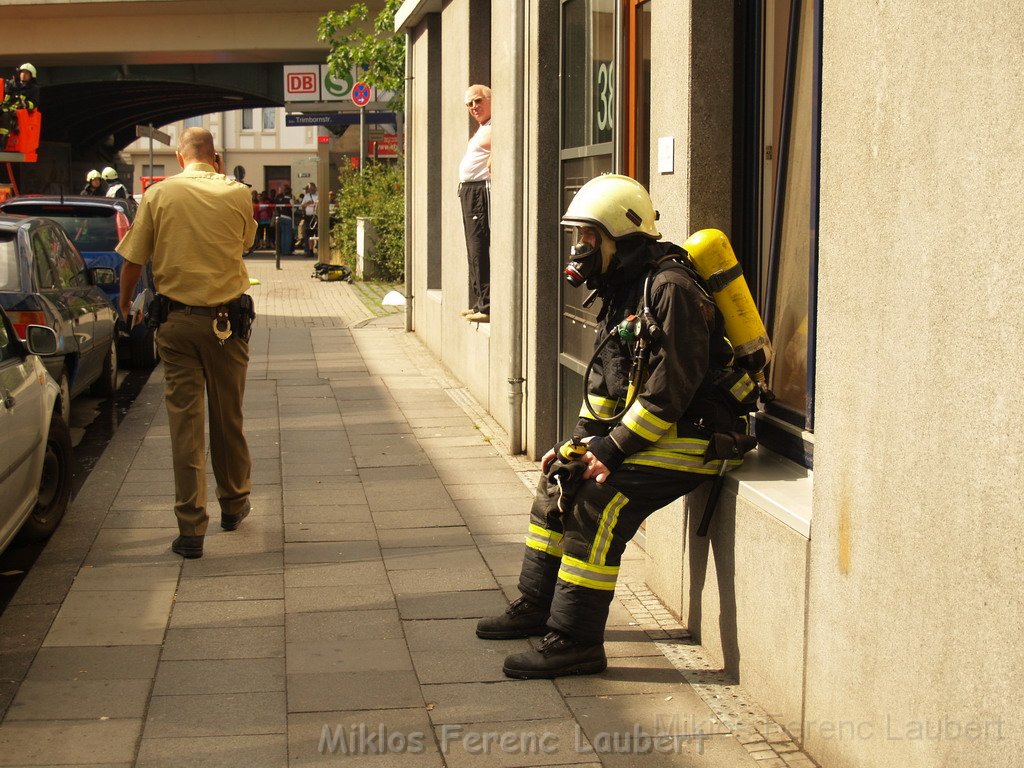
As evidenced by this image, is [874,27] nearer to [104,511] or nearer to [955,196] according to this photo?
[955,196]

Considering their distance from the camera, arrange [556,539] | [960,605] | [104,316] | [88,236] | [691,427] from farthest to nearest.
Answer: [88,236] → [104,316] → [556,539] → [691,427] → [960,605]

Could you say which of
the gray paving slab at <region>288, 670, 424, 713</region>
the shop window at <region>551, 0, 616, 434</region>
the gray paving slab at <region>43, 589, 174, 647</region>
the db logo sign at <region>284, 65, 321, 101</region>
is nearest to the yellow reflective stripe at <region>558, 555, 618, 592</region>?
the gray paving slab at <region>288, 670, 424, 713</region>

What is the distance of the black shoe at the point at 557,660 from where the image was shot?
4.93 metres

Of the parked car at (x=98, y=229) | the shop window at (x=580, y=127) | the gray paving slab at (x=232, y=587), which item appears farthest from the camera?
the parked car at (x=98, y=229)

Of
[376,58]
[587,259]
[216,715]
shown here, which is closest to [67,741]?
[216,715]

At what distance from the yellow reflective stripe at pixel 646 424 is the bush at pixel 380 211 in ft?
59.7

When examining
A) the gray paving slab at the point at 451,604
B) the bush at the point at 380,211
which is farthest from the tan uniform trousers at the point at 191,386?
the bush at the point at 380,211

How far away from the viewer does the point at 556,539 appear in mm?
5250

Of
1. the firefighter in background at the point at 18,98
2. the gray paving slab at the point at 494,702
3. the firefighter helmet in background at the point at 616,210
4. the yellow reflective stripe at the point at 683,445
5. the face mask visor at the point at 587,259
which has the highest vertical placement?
the firefighter in background at the point at 18,98

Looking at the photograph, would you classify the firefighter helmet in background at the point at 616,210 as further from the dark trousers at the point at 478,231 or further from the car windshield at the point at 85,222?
the car windshield at the point at 85,222

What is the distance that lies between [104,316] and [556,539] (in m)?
7.07

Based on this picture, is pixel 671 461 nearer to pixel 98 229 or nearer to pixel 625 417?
pixel 625 417

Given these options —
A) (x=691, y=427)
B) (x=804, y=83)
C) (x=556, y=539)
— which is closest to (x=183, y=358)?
(x=556, y=539)

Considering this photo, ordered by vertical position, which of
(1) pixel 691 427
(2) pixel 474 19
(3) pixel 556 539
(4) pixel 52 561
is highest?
(2) pixel 474 19
